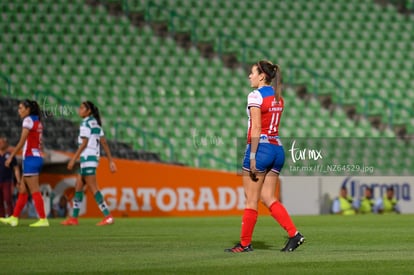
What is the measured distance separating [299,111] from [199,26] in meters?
3.90

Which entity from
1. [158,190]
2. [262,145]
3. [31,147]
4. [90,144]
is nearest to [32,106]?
[31,147]

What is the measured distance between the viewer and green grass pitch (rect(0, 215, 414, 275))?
27.6ft

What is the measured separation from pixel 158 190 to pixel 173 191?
36cm

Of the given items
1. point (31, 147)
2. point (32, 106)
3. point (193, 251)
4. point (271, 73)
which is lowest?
point (193, 251)

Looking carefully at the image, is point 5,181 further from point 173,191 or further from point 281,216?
point 281,216

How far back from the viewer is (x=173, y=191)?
2266cm

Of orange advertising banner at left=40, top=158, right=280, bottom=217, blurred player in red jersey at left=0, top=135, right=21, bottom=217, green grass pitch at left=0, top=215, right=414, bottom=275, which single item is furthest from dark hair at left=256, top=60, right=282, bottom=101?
orange advertising banner at left=40, top=158, right=280, bottom=217

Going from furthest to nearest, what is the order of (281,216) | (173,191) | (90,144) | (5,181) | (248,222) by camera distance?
(173,191), (5,181), (90,144), (281,216), (248,222)

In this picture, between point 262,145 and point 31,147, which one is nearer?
point 262,145

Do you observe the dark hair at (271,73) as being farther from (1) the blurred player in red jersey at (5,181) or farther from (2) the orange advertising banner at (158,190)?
(2) the orange advertising banner at (158,190)

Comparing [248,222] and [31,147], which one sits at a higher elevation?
[31,147]

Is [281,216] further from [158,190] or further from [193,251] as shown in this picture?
[158,190]

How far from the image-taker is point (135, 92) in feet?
86.3

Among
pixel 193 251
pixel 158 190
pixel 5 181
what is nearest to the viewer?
pixel 193 251
